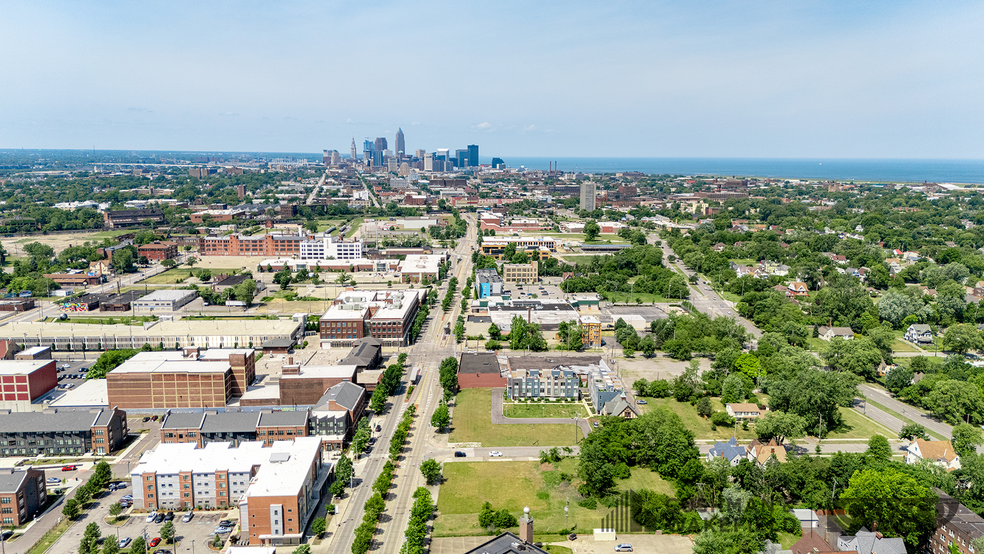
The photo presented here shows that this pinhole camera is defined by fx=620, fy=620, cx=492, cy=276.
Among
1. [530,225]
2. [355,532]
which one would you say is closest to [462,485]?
[355,532]

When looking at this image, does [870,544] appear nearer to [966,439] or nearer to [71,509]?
[966,439]

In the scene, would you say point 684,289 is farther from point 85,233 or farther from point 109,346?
point 85,233

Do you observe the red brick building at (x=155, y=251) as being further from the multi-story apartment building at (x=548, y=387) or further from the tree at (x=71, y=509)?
the tree at (x=71, y=509)

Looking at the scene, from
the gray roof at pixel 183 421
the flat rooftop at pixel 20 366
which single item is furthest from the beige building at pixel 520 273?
the flat rooftop at pixel 20 366

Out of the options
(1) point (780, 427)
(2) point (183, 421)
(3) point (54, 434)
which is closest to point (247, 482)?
(2) point (183, 421)

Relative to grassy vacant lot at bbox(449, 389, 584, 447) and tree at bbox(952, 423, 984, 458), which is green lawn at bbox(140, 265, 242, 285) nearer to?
grassy vacant lot at bbox(449, 389, 584, 447)

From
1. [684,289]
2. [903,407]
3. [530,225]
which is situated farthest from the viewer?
[530,225]

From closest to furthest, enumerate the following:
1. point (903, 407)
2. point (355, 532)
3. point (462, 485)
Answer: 1. point (355, 532)
2. point (462, 485)
3. point (903, 407)

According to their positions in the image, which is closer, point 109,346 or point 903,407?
point 903,407
